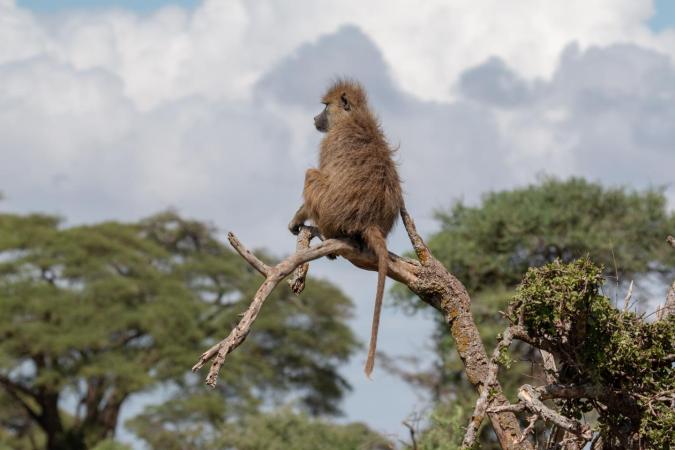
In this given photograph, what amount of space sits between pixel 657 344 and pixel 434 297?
1154 millimetres

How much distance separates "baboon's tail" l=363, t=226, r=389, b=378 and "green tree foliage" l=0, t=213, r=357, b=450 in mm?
20630

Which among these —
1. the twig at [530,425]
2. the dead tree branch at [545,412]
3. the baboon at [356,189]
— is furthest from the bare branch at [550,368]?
the baboon at [356,189]

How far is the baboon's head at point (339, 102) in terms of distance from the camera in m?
7.62

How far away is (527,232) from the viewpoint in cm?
1953

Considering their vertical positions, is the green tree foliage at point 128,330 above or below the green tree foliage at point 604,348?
above

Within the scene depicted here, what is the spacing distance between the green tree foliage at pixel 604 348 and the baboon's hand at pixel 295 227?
1.65 m

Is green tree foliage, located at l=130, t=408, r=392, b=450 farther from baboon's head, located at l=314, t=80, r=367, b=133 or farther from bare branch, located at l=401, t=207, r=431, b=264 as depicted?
bare branch, located at l=401, t=207, r=431, b=264

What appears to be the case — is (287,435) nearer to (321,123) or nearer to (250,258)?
(321,123)

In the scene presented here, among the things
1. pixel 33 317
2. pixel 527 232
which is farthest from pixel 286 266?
pixel 33 317

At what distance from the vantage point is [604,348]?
5.65 metres

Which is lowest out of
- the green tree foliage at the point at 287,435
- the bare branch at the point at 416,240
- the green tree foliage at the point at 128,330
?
the bare branch at the point at 416,240

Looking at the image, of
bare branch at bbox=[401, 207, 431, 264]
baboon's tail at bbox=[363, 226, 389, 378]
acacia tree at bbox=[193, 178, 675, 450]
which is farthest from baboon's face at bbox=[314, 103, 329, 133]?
acacia tree at bbox=[193, 178, 675, 450]

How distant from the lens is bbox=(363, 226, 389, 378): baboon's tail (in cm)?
593

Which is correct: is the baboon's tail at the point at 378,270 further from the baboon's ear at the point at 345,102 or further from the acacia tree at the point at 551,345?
the baboon's ear at the point at 345,102
